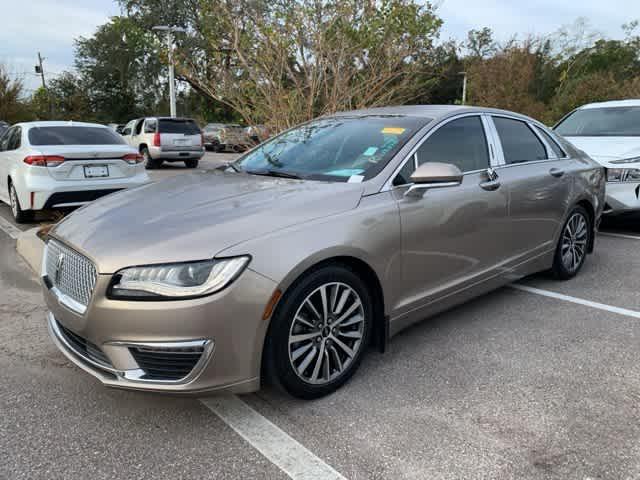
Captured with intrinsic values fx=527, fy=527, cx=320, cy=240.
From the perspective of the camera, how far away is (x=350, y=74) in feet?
27.9

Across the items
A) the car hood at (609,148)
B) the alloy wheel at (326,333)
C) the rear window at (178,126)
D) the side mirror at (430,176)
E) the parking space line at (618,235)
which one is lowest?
the parking space line at (618,235)

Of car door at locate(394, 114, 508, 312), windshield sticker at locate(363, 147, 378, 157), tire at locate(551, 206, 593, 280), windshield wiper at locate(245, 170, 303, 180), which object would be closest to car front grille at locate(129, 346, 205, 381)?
car door at locate(394, 114, 508, 312)

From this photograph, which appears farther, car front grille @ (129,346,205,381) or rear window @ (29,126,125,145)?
rear window @ (29,126,125,145)

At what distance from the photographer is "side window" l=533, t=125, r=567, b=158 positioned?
4.60 metres

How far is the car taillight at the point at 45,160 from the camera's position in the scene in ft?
21.8

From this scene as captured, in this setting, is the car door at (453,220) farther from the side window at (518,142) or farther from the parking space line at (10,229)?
the parking space line at (10,229)

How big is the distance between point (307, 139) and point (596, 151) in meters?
4.59

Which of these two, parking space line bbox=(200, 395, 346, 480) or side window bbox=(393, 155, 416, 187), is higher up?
side window bbox=(393, 155, 416, 187)

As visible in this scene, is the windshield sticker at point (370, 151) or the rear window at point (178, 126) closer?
the windshield sticker at point (370, 151)

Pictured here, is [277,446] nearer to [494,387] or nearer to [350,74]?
[494,387]

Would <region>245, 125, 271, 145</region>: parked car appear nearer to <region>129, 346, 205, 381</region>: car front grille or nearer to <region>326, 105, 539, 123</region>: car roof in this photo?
<region>326, 105, 539, 123</region>: car roof

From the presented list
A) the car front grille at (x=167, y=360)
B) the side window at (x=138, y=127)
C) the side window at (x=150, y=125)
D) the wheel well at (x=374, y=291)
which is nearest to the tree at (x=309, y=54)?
the wheel well at (x=374, y=291)

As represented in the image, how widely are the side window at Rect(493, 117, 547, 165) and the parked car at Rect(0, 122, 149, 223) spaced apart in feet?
16.4

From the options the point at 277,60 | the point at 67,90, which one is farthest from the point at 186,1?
Result: the point at 277,60
